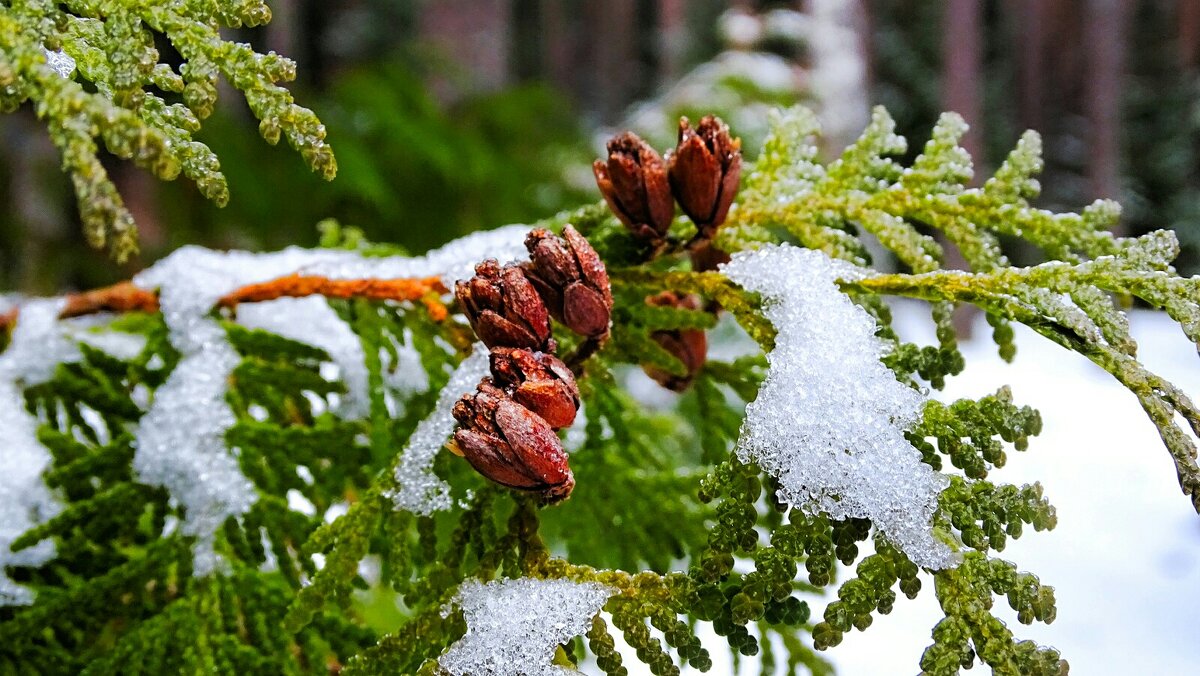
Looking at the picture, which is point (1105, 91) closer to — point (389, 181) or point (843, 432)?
point (389, 181)

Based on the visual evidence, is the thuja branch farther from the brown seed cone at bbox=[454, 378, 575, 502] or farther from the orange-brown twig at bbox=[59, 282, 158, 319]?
the orange-brown twig at bbox=[59, 282, 158, 319]

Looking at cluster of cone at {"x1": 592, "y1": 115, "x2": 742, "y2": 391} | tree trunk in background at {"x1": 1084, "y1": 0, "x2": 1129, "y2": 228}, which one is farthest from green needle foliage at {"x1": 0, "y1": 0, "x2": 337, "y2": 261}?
tree trunk in background at {"x1": 1084, "y1": 0, "x2": 1129, "y2": 228}

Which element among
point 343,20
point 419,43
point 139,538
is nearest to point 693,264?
point 139,538

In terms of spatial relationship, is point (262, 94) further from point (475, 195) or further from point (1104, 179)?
point (1104, 179)

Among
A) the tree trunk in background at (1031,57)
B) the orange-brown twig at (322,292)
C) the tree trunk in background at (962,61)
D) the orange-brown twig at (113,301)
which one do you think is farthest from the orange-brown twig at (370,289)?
the tree trunk in background at (1031,57)

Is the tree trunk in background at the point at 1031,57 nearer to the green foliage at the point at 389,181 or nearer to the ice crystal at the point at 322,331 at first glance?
the green foliage at the point at 389,181

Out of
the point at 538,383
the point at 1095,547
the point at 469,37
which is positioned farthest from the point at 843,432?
the point at 469,37
